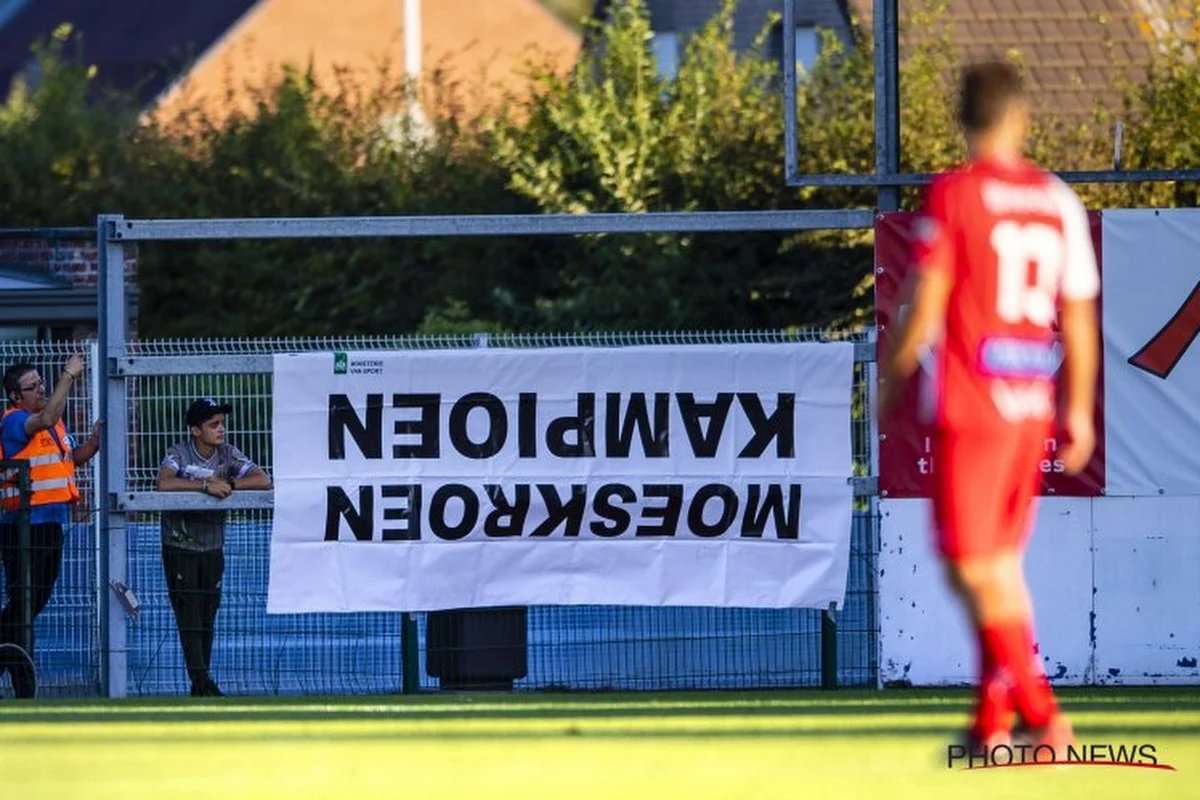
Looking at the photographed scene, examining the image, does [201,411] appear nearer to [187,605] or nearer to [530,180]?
[187,605]

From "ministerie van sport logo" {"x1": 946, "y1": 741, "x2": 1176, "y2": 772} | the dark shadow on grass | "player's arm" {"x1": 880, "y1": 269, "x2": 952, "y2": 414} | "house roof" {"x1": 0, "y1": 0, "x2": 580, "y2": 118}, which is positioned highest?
"house roof" {"x1": 0, "y1": 0, "x2": 580, "y2": 118}

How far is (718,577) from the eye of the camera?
36.8ft

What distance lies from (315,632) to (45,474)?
72.8 inches

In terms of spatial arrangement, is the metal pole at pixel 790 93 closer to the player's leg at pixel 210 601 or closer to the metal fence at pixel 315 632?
the metal fence at pixel 315 632

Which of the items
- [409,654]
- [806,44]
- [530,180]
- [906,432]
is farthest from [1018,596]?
[806,44]

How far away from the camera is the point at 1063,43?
937 inches

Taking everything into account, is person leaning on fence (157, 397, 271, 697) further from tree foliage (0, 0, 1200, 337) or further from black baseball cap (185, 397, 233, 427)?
tree foliage (0, 0, 1200, 337)

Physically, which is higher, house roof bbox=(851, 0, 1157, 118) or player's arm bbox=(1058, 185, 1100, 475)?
house roof bbox=(851, 0, 1157, 118)

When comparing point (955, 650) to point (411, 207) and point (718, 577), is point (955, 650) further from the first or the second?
point (411, 207)

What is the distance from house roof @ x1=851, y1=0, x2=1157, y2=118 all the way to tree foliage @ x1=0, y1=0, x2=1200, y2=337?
1.41 feet

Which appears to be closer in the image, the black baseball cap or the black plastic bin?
the black plastic bin

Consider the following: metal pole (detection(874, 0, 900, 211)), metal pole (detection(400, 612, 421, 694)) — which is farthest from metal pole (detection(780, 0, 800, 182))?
metal pole (detection(400, 612, 421, 694))

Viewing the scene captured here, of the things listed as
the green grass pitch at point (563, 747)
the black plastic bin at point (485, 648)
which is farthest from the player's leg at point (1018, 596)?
the black plastic bin at point (485, 648)

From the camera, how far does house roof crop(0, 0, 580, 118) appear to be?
3853cm
